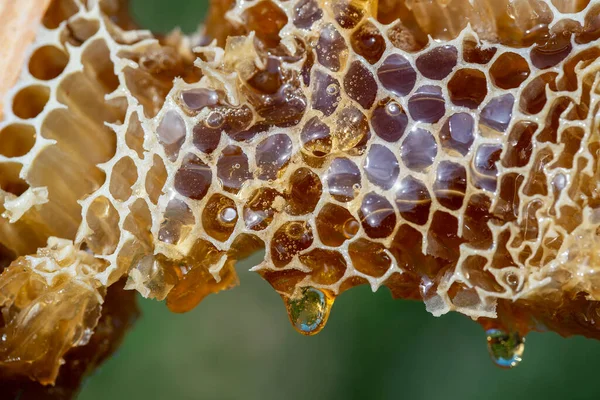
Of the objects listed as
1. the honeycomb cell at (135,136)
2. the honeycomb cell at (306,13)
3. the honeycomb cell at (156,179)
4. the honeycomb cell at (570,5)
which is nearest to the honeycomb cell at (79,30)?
the honeycomb cell at (135,136)

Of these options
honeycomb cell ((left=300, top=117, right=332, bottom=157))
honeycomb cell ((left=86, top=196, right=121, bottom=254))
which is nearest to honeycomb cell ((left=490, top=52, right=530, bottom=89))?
honeycomb cell ((left=300, top=117, right=332, bottom=157))

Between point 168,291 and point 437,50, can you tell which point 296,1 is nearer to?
point 437,50

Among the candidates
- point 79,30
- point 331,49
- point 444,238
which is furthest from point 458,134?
point 79,30

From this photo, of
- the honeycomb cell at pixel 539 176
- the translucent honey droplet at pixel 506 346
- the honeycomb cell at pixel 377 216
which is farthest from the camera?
the translucent honey droplet at pixel 506 346

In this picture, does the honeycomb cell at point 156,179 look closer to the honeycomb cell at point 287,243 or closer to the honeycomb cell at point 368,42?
the honeycomb cell at point 287,243

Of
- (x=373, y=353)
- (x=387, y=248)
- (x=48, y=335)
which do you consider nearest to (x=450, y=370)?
(x=373, y=353)

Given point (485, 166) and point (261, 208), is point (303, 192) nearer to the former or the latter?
point (261, 208)
